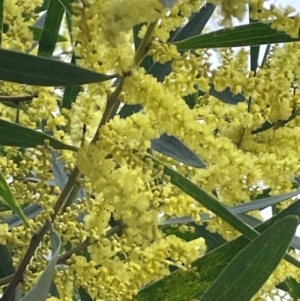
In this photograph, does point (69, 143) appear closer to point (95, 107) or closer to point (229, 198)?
point (95, 107)

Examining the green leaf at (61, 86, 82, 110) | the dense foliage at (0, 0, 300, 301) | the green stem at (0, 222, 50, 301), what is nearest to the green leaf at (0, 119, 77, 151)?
the dense foliage at (0, 0, 300, 301)

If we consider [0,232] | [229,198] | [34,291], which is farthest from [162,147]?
[34,291]

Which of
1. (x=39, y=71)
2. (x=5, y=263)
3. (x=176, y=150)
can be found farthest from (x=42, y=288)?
(x=5, y=263)

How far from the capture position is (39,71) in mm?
883

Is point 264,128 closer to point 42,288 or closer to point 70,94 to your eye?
point 70,94

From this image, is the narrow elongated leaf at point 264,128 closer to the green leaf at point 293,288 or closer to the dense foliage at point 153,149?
the dense foliage at point 153,149

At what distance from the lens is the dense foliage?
82 cm

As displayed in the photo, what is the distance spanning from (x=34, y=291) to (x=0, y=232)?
279 mm

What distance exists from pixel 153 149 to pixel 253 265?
33cm

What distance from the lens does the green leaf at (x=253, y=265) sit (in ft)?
2.92

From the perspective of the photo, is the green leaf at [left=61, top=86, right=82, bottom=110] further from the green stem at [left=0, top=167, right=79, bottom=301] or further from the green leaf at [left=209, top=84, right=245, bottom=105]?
the green stem at [left=0, top=167, right=79, bottom=301]

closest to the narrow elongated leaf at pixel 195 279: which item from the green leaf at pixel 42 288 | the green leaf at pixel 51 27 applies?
the green leaf at pixel 42 288

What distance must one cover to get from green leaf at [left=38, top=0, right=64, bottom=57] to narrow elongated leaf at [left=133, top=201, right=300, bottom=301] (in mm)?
530

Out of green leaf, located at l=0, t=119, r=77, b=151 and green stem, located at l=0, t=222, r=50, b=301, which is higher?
green leaf, located at l=0, t=119, r=77, b=151
